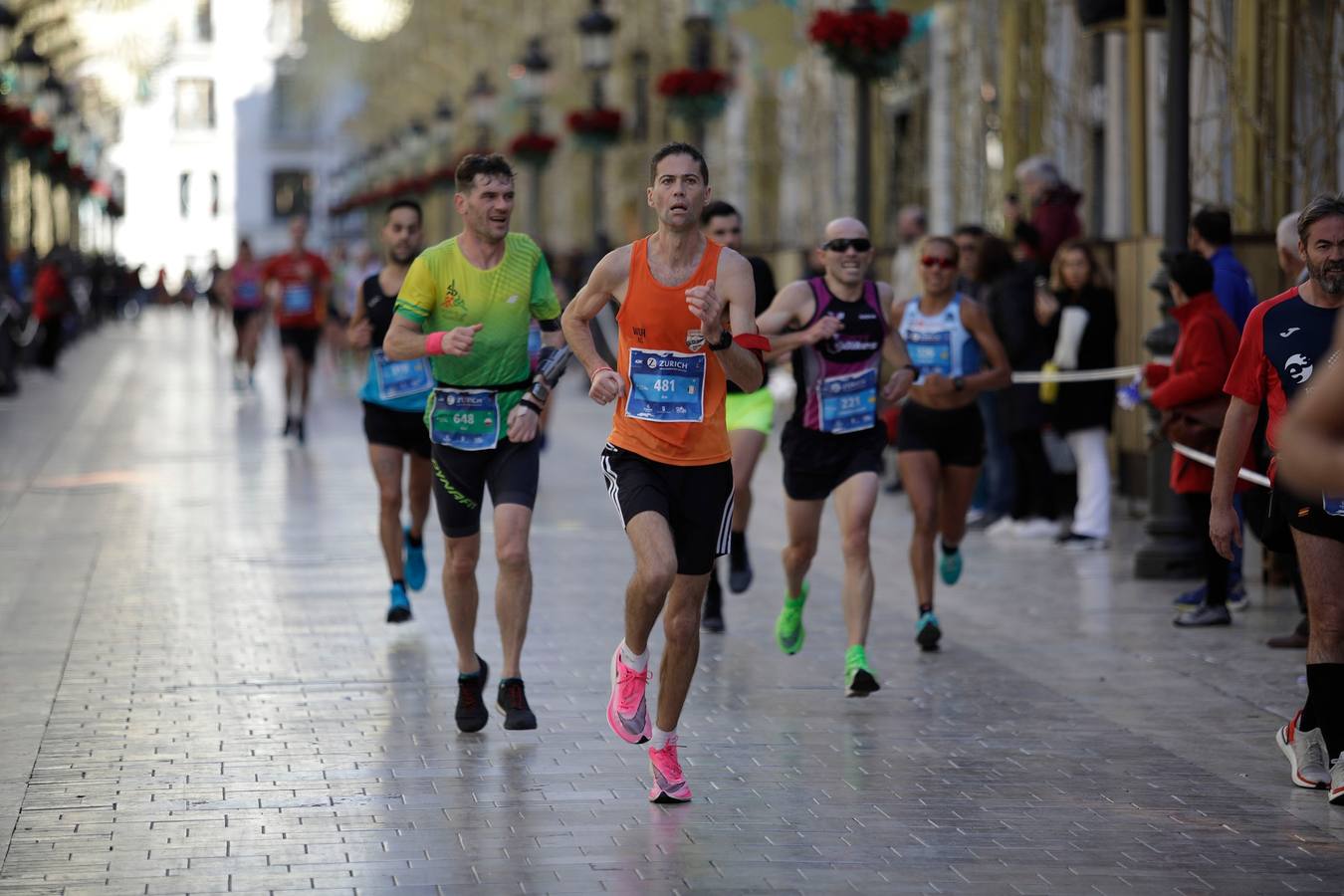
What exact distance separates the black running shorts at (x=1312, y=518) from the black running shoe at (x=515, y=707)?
9.05ft

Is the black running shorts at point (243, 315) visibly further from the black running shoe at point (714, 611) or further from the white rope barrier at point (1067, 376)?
the black running shoe at point (714, 611)

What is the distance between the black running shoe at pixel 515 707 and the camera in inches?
343

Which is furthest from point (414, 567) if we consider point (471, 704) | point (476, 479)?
point (471, 704)

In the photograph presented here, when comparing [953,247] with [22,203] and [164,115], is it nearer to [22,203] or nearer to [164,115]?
[22,203]

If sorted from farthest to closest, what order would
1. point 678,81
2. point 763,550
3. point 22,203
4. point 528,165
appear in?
point 22,203, point 528,165, point 678,81, point 763,550

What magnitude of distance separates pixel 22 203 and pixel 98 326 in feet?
24.9

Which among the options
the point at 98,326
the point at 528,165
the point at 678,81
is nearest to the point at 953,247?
the point at 678,81

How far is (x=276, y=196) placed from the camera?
12912 centimetres

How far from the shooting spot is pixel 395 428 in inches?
452


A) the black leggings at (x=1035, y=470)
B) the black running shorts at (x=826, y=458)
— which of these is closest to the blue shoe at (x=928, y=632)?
the black running shorts at (x=826, y=458)

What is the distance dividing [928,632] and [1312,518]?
328cm

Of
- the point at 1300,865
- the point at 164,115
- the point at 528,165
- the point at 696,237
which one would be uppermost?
the point at 164,115

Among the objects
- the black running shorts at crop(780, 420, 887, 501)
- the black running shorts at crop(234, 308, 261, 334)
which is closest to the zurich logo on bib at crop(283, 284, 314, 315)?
the black running shorts at crop(234, 308, 261, 334)

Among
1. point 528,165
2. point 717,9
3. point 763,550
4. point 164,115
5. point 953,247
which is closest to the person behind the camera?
point 953,247
